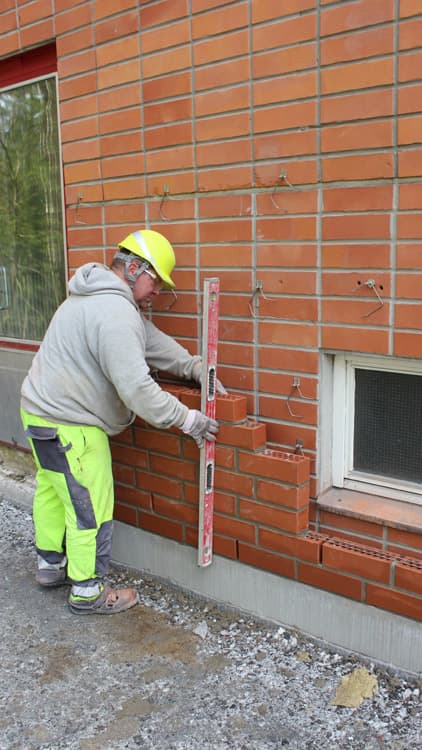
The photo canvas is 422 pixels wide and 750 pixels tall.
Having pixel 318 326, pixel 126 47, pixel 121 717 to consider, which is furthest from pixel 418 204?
pixel 121 717

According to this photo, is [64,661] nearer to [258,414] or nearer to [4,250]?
[258,414]

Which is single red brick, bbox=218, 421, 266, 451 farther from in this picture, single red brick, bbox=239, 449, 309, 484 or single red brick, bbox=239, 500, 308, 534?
single red brick, bbox=239, 500, 308, 534

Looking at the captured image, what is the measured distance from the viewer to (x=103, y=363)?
3.00 metres

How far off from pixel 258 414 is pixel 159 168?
1.28 m

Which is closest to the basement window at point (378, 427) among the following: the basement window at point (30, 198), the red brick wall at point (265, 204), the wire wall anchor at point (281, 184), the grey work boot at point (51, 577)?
the red brick wall at point (265, 204)

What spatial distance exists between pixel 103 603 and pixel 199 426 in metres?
1.07

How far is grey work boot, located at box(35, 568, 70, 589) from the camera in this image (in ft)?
11.5

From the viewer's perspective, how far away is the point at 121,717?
8.28 ft

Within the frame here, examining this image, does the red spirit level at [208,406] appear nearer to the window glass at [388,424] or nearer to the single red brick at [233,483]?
the single red brick at [233,483]

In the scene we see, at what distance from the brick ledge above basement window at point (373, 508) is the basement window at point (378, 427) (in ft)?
0.09

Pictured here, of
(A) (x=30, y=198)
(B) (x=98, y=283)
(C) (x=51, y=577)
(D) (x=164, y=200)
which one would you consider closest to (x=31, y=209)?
(A) (x=30, y=198)

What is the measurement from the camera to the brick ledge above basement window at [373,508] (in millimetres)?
2625

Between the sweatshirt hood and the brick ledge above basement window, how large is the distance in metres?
1.28

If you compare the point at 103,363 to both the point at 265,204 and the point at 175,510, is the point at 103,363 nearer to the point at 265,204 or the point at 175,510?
the point at 175,510
